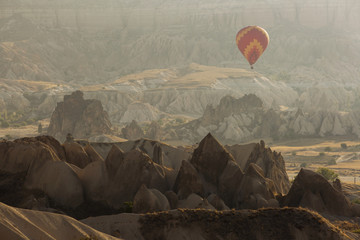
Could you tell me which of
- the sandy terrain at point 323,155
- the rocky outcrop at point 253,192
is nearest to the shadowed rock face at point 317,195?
the rocky outcrop at point 253,192

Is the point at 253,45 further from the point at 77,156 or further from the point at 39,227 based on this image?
the point at 39,227

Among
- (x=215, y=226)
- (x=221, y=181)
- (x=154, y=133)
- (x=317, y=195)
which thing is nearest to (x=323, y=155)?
(x=154, y=133)

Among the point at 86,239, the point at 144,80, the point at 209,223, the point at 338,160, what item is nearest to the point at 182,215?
the point at 209,223

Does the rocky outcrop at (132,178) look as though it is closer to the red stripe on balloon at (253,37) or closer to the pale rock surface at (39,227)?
the pale rock surface at (39,227)

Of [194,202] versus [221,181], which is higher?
[194,202]

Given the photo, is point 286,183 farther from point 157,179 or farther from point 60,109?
point 60,109
